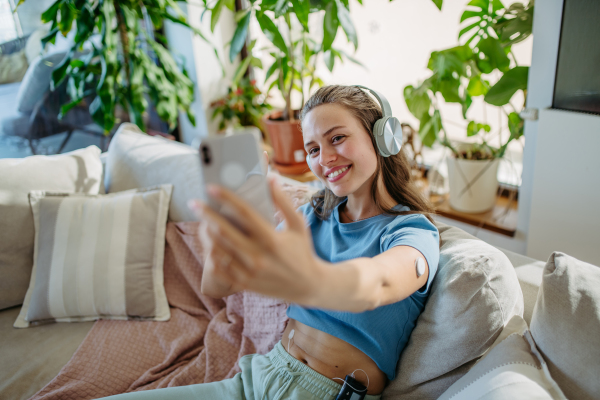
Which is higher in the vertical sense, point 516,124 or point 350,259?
point 516,124

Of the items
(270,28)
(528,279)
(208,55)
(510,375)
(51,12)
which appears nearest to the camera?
(510,375)

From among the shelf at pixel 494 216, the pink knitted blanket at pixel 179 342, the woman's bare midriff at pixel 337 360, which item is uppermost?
the woman's bare midriff at pixel 337 360

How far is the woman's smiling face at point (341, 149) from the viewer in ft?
2.97

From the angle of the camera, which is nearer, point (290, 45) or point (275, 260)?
point (275, 260)

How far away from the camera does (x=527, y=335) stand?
80cm

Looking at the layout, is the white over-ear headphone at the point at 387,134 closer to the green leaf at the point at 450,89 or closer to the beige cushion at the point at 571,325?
the beige cushion at the point at 571,325

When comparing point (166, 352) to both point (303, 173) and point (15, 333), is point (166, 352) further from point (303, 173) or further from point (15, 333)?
point (303, 173)

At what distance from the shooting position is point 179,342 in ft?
4.15

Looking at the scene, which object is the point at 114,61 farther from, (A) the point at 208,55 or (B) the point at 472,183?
(B) the point at 472,183

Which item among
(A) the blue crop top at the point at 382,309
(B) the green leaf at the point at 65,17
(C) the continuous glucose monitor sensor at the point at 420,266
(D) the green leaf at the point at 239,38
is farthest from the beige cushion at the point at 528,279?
(B) the green leaf at the point at 65,17

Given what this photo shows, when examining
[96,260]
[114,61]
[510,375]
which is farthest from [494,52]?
[114,61]

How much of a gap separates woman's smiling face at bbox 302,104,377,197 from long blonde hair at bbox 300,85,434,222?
2 cm

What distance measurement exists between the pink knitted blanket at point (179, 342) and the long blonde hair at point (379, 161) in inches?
19.1

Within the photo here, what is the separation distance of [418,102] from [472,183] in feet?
1.53
